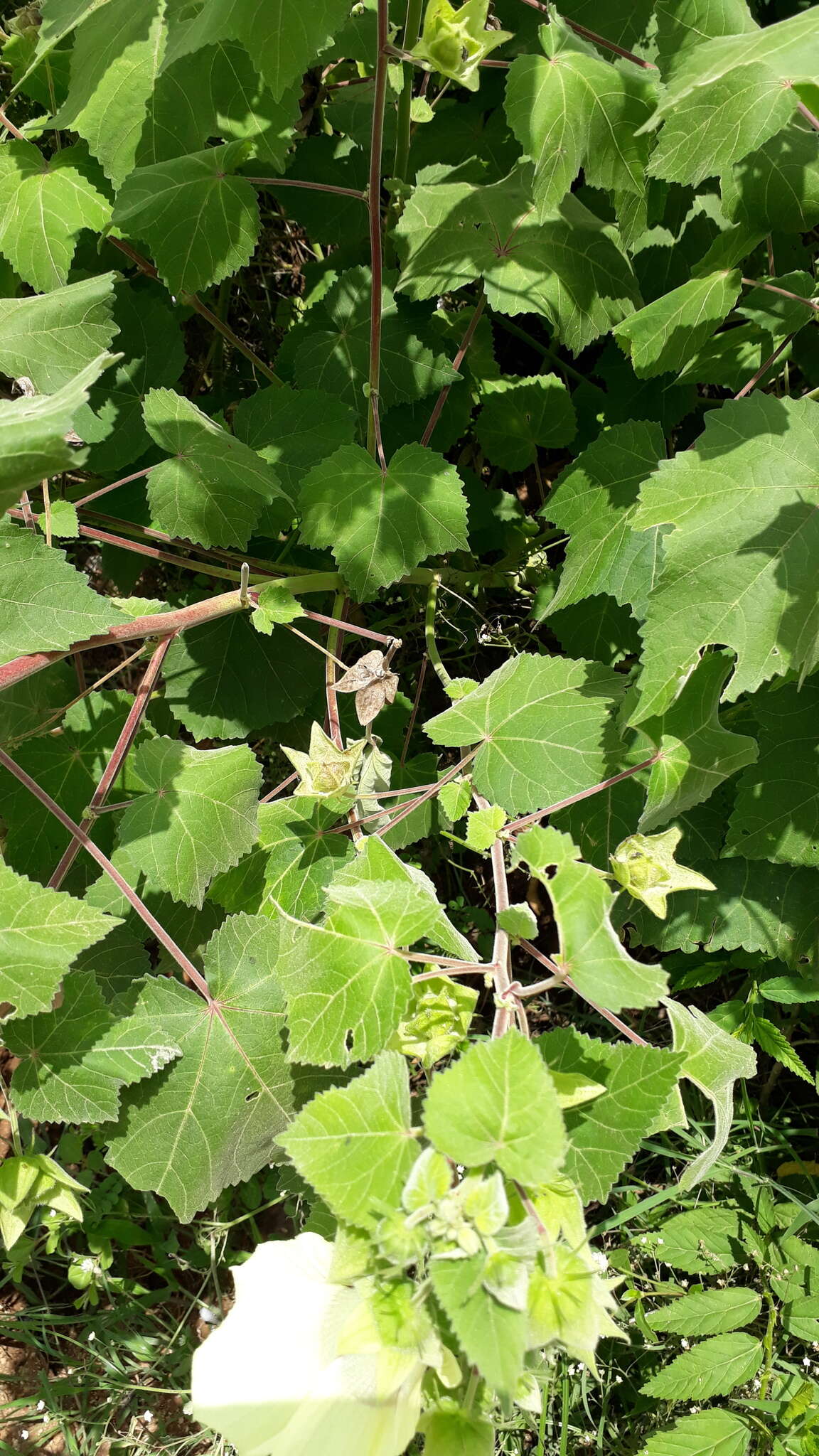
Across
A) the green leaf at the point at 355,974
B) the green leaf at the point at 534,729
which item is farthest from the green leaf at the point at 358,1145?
the green leaf at the point at 534,729

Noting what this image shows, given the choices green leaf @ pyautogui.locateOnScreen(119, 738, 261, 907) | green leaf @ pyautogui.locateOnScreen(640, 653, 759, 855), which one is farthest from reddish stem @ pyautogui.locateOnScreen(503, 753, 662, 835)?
green leaf @ pyautogui.locateOnScreen(119, 738, 261, 907)

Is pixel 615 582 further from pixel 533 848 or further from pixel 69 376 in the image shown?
pixel 69 376

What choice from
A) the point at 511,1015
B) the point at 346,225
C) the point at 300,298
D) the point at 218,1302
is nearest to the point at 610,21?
the point at 346,225

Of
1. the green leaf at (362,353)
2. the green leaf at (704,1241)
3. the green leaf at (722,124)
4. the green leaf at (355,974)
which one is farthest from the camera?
the green leaf at (704,1241)

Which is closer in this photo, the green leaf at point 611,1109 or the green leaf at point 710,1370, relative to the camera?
the green leaf at point 611,1109

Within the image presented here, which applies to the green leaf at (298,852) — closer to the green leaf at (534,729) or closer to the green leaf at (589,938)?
the green leaf at (534,729)

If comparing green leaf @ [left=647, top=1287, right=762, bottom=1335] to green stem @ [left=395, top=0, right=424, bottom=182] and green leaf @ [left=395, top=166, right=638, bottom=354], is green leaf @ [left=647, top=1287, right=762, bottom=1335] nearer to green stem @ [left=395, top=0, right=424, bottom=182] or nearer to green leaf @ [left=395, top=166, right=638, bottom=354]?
green leaf @ [left=395, top=166, right=638, bottom=354]
